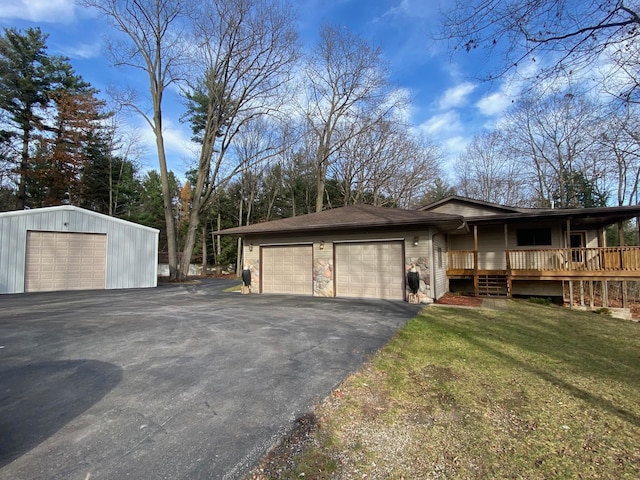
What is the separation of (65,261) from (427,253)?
13.8m

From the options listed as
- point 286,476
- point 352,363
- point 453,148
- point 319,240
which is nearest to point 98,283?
point 319,240

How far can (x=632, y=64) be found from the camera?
4898 mm

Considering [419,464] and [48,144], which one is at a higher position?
[48,144]

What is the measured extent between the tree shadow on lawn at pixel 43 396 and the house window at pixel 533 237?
1550cm

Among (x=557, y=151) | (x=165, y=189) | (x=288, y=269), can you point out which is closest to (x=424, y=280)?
(x=288, y=269)

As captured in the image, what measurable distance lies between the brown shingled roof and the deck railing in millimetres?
2770

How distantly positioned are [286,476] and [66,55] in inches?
1211

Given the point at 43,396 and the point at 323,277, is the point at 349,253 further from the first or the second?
the point at 43,396

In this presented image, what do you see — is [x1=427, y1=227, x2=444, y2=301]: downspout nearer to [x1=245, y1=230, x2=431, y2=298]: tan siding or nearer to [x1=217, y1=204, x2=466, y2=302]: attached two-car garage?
[x1=217, y1=204, x2=466, y2=302]: attached two-car garage

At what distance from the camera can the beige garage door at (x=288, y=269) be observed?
1205 cm

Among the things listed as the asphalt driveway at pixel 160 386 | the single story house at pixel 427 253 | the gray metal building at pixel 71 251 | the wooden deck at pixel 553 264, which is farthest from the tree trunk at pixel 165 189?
the wooden deck at pixel 553 264

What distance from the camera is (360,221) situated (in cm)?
1068

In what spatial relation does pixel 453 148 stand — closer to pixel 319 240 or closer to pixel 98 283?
pixel 319 240

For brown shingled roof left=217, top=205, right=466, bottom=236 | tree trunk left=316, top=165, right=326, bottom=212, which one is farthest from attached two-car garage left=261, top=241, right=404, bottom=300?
tree trunk left=316, top=165, right=326, bottom=212
